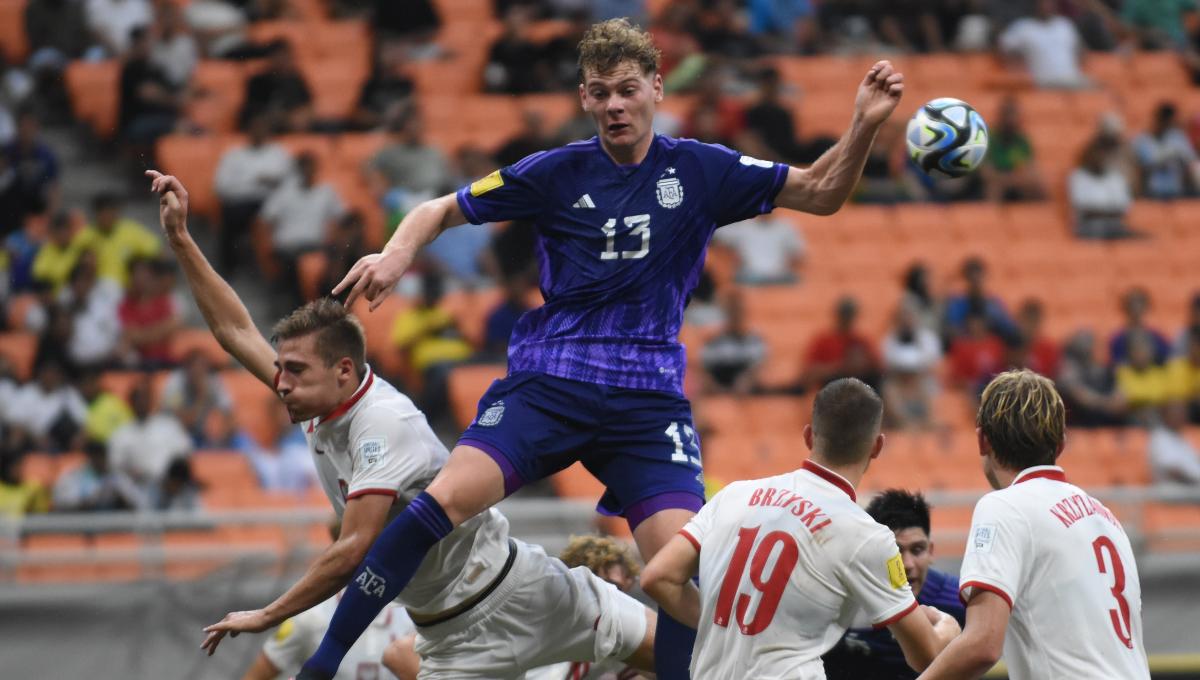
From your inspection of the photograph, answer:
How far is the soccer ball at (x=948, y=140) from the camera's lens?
6266mm

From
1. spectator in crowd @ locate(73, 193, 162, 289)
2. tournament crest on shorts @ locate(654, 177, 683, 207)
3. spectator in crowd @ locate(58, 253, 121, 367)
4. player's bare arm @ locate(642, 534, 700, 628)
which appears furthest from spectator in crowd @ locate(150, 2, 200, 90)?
player's bare arm @ locate(642, 534, 700, 628)

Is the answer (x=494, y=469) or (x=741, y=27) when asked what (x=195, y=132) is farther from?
(x=494, y=469)

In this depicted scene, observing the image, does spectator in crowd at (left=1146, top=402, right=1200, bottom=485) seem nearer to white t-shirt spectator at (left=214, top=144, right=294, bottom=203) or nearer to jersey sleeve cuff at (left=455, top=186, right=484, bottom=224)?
white t-shirt spectator at (left=214, top=144, right=294, bottom=203)

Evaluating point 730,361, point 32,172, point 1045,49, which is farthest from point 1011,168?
point 32,172

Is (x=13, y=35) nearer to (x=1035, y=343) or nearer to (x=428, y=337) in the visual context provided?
(x=428, y=337)

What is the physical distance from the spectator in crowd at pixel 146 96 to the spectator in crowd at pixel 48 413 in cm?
271

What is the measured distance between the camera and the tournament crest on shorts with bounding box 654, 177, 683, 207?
602 cm

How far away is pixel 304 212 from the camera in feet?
43.5

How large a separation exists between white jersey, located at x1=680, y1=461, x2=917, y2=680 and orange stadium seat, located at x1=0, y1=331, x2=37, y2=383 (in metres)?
8.41

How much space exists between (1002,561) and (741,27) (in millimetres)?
11452

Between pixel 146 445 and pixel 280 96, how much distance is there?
3770 millimetres

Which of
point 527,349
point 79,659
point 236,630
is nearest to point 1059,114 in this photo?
point 79,659

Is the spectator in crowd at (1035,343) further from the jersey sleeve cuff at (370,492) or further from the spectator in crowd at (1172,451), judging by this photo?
the jersey sleeve cuff at (370,492)

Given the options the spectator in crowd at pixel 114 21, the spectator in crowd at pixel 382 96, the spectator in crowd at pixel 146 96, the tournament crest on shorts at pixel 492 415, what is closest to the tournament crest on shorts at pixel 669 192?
the tournament crest on shorts at pixel 492 415
